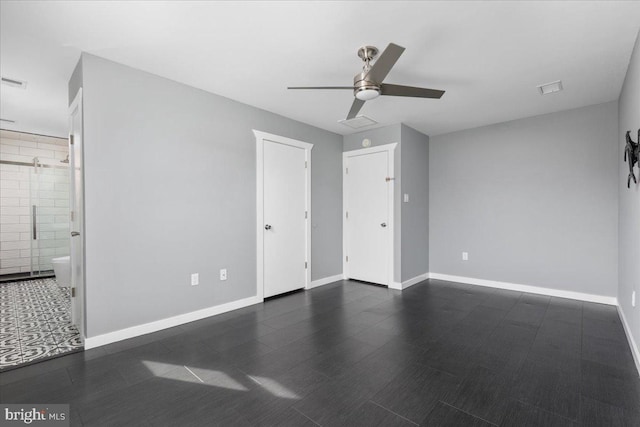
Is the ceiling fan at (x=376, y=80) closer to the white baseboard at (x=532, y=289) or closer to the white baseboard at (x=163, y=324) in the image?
the white baseboard at (x=163, y=324)

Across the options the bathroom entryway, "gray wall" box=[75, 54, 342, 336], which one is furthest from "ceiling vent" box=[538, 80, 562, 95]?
the bathroom entryway

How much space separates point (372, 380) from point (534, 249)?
3.43 m

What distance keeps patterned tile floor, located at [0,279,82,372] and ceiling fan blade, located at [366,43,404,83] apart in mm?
3211

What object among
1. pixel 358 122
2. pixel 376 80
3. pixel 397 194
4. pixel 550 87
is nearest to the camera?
pixel 376 80

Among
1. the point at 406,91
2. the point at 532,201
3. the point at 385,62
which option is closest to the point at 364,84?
the point at 385,62

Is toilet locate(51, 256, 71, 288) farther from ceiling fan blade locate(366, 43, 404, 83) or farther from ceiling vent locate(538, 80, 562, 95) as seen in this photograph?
ceiling vent locate(538, 80, 562, 95)

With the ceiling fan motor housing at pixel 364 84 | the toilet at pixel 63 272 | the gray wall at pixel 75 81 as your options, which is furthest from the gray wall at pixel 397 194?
the toilet at pixel 63 272

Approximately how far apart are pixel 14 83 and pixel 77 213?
1.59m

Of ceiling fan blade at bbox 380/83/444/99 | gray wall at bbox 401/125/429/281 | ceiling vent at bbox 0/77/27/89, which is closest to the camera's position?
ceiling fan blade at bbox 380/83/444/99

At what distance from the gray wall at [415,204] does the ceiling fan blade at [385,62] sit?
240 centimetres

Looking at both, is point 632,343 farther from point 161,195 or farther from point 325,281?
point 161,195

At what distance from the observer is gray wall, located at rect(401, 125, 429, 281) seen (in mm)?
4512

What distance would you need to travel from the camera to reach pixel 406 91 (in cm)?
237

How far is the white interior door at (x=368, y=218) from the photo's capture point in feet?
15.1
